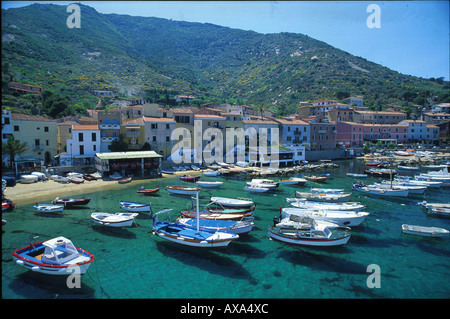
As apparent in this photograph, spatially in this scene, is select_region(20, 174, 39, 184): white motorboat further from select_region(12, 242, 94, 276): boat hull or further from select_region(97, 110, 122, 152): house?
select_region(12, 242, 94, 276): boat hull

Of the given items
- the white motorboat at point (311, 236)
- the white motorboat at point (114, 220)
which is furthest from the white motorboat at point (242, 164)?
the white motorboat at point (311, 236)

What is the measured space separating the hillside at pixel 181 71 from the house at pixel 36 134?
811 inches

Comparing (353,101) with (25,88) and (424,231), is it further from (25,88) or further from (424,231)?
(25,88)

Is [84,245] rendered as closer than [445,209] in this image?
Yes

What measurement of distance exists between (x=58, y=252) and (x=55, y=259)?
0.45 m

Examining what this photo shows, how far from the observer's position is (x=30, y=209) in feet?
89.0

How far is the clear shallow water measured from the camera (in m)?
14.1

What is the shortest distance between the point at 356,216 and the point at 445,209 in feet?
36.0

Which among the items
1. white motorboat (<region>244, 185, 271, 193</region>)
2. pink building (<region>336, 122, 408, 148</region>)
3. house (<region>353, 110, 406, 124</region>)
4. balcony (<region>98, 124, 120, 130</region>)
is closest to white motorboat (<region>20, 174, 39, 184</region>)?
balcony (<region>98, 124, 120, 130</region>)

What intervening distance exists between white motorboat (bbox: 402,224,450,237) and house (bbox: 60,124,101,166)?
4389 centimetres

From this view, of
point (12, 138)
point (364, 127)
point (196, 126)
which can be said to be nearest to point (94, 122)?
point (12, 138)

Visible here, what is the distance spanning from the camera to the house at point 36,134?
40.8 metres

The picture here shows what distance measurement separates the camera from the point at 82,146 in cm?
4409

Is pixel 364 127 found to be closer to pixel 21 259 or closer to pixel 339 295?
pixel 339 295
